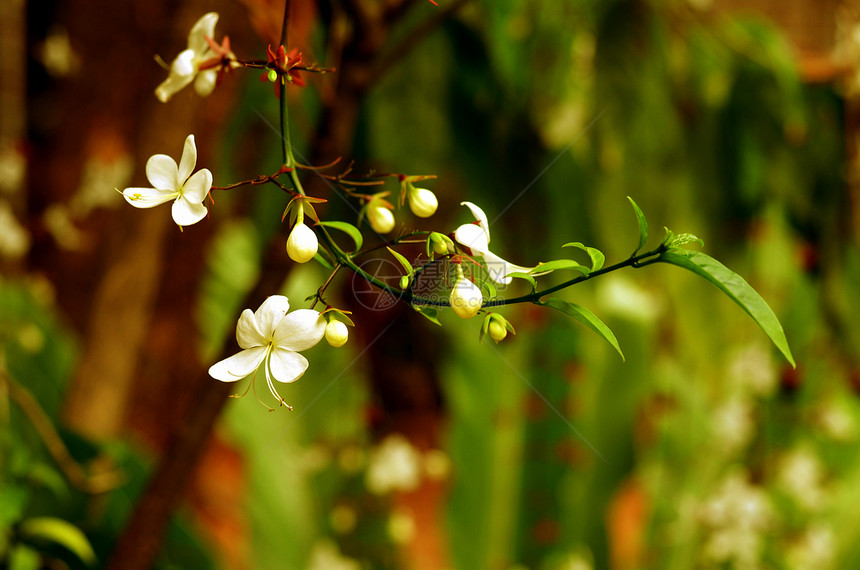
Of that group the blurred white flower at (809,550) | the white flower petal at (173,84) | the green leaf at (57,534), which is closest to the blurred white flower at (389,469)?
the green leaf at (57,534)

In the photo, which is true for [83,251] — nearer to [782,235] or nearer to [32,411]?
[32,411]

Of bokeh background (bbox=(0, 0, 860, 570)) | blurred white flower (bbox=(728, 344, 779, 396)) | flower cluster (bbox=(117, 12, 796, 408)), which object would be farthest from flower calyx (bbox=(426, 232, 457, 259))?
blurred white flower (bbox=(728, 344, 779, 396))

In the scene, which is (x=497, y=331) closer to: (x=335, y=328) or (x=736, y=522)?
(x=335, y=328)

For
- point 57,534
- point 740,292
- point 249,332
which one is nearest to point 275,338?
point 249,332

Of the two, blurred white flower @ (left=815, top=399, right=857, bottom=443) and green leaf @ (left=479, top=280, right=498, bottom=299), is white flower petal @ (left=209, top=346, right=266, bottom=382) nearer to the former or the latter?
green leaf @ (left=479, top=280, right=498, bottom=299)

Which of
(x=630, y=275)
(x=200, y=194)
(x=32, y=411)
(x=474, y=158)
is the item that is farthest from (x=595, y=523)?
(x=200, y=194)

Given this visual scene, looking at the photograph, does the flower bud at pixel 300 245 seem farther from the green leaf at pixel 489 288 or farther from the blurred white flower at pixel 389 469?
the blurred white flower at pixel 389 469
